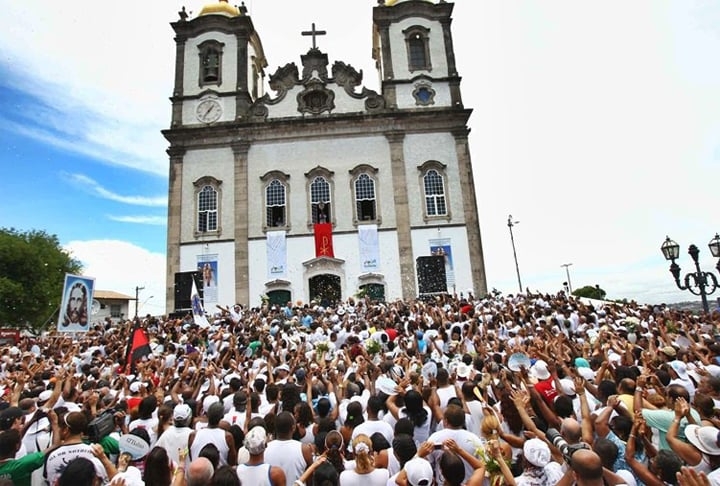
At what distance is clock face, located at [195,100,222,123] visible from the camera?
2871 cm

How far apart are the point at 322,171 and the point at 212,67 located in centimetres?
1074

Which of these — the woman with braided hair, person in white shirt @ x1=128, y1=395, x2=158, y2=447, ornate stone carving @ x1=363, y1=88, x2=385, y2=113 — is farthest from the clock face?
the woman with braided hair

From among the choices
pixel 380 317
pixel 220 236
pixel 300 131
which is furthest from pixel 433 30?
pixel 380 317

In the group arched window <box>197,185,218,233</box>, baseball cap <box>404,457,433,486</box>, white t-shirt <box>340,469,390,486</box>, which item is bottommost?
white t-shirt <box>340,469,390,486</box>

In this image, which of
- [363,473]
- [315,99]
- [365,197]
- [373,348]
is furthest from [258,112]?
[363,473]

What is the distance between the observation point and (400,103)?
94.1 ft

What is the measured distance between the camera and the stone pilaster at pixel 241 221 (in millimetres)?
25938

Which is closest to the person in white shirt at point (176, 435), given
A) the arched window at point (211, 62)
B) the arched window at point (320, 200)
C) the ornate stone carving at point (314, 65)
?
the arched window at point (320, 200)

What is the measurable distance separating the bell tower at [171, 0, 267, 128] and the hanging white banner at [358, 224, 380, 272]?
11.0 m

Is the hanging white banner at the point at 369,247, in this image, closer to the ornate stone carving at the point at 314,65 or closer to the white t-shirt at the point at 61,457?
the ornate stone carving at the point at 314,65

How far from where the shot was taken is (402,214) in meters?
26.9

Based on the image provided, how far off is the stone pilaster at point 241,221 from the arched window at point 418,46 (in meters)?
12.4

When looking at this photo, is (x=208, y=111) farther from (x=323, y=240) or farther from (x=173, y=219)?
(x=323, y=240)

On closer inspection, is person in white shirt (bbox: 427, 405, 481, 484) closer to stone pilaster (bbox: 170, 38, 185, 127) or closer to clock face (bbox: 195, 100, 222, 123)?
clock face (bbox: 195, 100, 222, 123)
